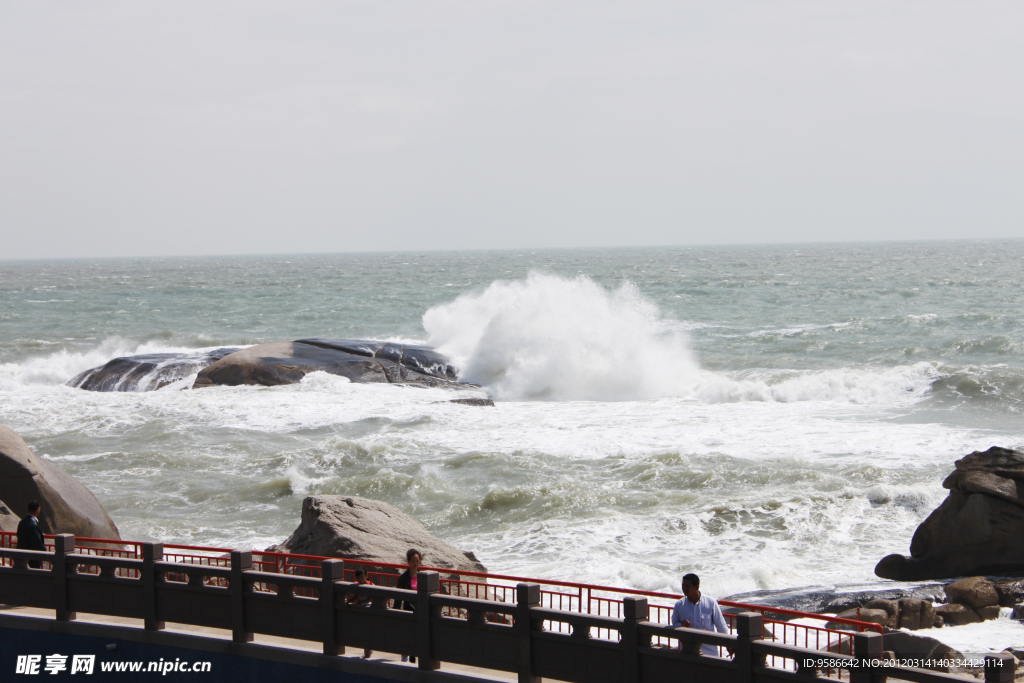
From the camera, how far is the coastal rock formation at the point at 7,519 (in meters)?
10.9

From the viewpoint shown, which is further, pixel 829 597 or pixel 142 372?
pixel 142 372

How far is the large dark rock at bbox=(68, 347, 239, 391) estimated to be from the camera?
28.8 meters

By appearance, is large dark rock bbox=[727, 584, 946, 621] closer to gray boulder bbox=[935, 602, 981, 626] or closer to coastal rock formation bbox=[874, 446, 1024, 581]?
gray boulder bbox=[935, 602, 981, 626]

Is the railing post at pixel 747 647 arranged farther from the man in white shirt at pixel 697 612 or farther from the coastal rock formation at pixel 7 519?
the coastal rock formation at pixel 7 519

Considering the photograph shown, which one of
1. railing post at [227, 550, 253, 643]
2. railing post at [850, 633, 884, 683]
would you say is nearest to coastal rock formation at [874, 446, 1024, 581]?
railing post at [850, 633, 884, 683]

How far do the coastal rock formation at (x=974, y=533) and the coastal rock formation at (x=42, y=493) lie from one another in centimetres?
1042

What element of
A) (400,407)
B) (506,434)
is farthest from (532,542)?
(400,407)

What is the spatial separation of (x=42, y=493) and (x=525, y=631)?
770 cm

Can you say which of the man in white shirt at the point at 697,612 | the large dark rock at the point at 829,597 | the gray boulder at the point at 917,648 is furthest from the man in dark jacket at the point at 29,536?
the gray boulder at the point at 917,648

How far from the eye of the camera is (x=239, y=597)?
8.19 m

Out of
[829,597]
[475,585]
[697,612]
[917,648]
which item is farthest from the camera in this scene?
[829,597]

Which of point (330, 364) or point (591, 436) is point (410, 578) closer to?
point (591, 436)

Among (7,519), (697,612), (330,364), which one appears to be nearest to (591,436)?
(330,364)

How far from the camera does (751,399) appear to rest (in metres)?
28.4
